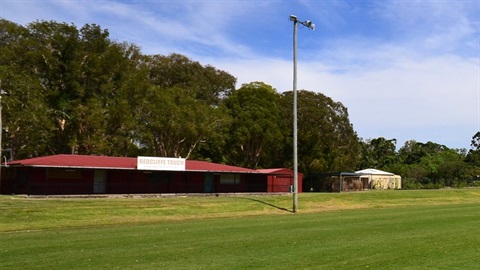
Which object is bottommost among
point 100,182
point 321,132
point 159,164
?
→ point 100,182

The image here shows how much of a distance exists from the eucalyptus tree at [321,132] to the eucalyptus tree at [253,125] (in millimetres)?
3032

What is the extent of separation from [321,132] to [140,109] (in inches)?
958

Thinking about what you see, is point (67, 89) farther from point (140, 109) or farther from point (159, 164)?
point (159, 164)

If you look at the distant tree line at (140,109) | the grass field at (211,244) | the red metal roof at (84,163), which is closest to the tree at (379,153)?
the distant tree line at (140,109)

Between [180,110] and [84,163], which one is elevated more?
[180,110]

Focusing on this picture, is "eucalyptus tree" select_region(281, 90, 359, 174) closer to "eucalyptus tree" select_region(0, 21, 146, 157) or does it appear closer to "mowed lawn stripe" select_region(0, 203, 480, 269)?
"eucalyptus tree" select_region(0, 21, 146, 157)

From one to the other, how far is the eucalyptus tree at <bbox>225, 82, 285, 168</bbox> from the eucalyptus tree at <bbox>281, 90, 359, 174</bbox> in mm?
3032

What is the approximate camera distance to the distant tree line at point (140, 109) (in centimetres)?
4766

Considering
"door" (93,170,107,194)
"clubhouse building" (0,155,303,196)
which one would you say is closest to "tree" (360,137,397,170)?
"clubhouse building" (0,155,303,196)

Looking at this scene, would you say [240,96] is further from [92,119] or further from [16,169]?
[16,169]

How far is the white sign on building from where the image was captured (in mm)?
42344

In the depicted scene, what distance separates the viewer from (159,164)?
43.6m

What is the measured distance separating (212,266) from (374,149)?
102909 millimetres

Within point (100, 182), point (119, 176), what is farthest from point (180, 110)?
point (100, 182)
